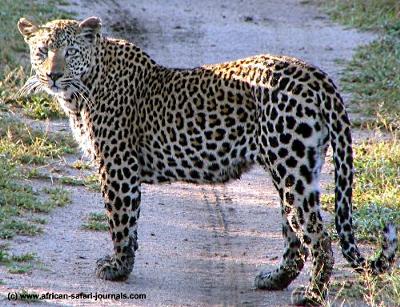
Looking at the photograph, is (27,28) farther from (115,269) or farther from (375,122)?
(375,122)

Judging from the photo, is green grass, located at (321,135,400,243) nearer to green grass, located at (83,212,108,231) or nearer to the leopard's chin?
green grass, located at (83,212,108,231)

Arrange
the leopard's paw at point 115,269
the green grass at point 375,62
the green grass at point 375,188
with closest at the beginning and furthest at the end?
the leopard's paw at point 115,269 → the green grass at point 375,188 → the green grass at point 375,62

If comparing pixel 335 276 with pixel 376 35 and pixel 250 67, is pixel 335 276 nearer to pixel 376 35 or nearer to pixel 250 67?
pixel 250 67

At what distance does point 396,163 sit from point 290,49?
5.97 m

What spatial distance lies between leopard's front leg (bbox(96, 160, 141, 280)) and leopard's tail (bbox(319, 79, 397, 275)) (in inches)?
61.5

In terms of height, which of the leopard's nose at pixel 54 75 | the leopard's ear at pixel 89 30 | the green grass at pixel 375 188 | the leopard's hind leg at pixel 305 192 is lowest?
the green grass at pixel 375 188

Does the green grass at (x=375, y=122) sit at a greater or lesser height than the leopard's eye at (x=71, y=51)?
lesser

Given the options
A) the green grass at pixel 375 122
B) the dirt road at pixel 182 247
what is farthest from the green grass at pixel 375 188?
the dirt road at pixel 182 247

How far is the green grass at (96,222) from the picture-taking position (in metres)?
9.78

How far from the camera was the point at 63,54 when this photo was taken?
29.0ft

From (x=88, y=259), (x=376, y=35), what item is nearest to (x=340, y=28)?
(x=376, y=35)

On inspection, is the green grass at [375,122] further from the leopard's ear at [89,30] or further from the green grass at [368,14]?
the leopard's ear at [89,30]

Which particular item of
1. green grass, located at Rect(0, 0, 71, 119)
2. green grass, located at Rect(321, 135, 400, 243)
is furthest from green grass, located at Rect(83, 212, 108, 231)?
green grass, located at Rect(0, 0, 71, 119)

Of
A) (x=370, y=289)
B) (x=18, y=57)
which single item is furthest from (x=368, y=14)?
(x=370, y=289)
